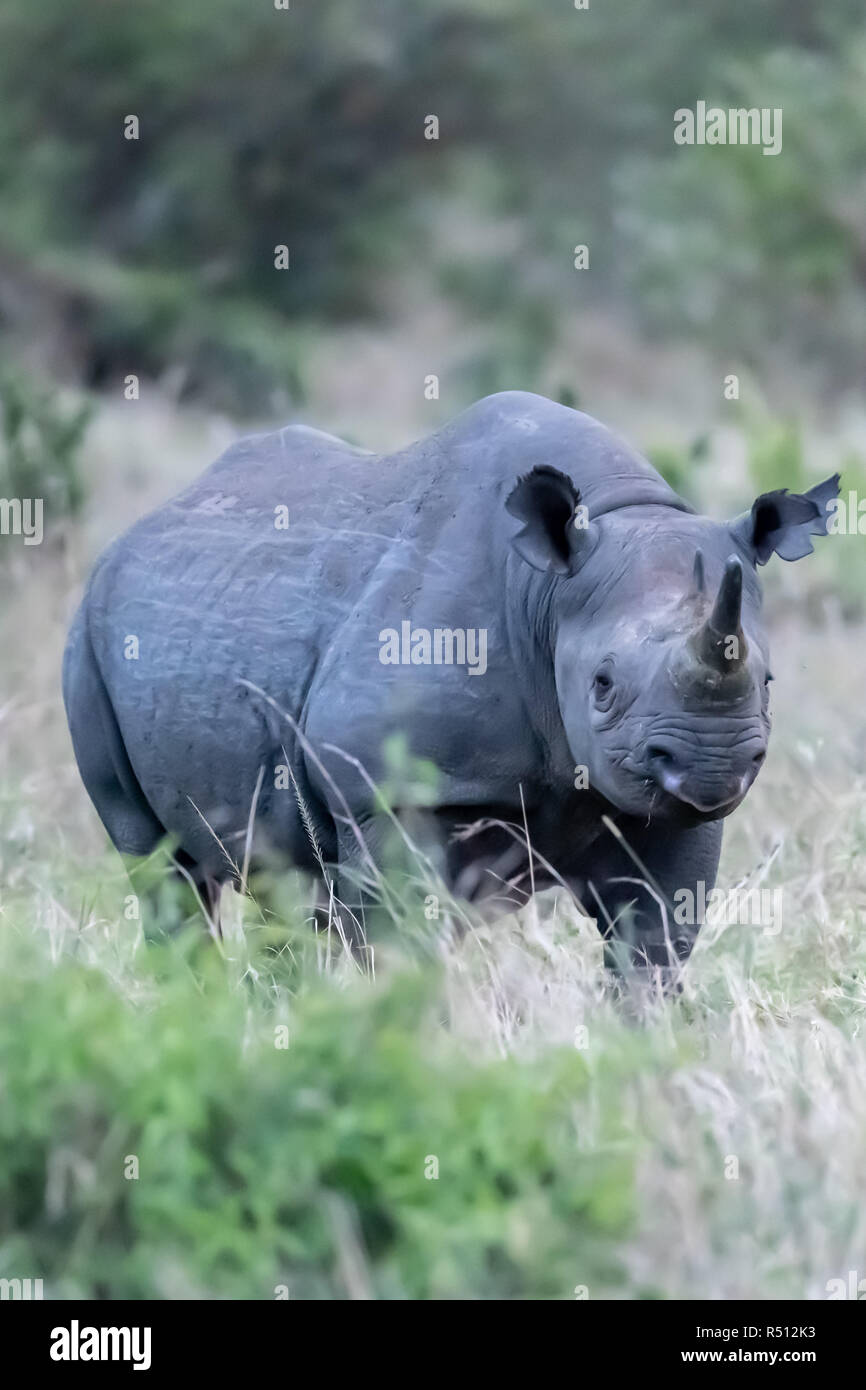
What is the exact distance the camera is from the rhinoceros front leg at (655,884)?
18.7ft

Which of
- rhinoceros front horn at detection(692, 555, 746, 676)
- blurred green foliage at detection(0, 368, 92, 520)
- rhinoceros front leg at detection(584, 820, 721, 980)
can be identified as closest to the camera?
rhinoceros front horn at detection(692, 555, 746, 676)

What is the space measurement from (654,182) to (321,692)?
2190cm

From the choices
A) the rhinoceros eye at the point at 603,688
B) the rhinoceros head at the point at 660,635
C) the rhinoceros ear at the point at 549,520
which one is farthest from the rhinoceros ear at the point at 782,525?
the rhinoceros eye at the point at 603,688

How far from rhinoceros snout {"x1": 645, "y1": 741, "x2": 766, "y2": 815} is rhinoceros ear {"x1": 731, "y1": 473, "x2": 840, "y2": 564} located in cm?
66

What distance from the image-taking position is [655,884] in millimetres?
5727

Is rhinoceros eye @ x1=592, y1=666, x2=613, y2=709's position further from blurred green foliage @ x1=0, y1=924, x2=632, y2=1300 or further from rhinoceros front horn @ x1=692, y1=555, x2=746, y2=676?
blurred green foliage @ x1=0, y1=924, x2=632, y2=1300

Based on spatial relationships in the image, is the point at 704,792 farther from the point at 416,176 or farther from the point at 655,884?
the point at 416,176

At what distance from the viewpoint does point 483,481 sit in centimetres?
583

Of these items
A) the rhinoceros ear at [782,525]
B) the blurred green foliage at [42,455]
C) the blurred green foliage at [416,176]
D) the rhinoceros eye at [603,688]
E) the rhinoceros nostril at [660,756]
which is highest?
the blurred green foliage at [416,176]

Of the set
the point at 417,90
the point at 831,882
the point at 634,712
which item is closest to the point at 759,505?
the point at 634,712

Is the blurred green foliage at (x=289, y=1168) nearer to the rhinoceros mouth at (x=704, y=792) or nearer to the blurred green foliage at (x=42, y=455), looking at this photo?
the rhinoceros mouth at (x=704, y=792)

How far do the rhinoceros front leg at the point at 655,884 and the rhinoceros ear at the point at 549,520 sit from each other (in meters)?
0.71

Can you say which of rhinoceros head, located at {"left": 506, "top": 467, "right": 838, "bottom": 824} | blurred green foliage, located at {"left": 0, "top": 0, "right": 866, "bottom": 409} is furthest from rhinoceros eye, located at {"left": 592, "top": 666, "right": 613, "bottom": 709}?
blurred green foliage, located at {"left": 0, "top": 0, "right": 866, "bottom": 409}

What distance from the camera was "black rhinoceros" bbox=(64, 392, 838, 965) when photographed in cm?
511
